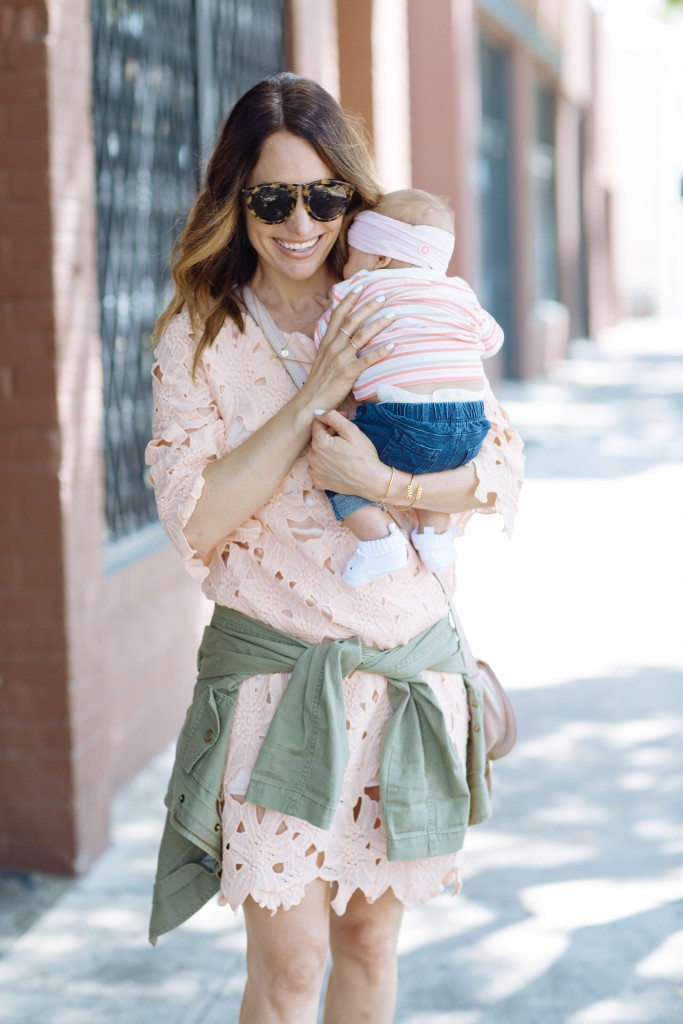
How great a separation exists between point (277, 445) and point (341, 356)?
0.67ft

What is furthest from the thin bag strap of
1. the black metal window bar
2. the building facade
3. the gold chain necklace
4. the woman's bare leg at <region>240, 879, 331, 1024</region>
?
the black metal window bar

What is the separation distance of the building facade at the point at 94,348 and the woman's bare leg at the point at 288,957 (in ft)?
6.39

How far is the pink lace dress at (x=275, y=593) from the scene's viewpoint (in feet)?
8.36

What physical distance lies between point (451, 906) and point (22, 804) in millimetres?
1415

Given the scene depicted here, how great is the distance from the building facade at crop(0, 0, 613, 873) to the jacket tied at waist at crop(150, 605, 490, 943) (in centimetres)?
176

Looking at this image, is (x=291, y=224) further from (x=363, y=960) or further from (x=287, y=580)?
(x=363, y=960)

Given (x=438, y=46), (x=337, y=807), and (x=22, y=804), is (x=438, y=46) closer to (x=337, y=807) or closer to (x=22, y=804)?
(x=22, y=804)

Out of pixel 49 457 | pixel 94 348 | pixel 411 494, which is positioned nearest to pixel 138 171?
pixel 94 348

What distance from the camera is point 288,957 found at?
2.56m

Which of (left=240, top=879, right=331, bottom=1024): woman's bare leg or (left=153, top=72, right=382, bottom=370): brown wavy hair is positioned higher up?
(left=153, top=72, right=382, bottom=370): brown wavy hair

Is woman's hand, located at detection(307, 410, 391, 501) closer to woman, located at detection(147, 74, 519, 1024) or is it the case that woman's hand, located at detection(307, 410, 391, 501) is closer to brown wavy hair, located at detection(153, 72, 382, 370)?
woman, located at detection(147, 74, 519, 1024)

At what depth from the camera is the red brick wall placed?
4.25 m

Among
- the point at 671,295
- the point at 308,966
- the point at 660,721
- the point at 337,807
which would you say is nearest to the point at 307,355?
the point at 337,807

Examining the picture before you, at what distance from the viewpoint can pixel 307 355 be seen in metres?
2.68
